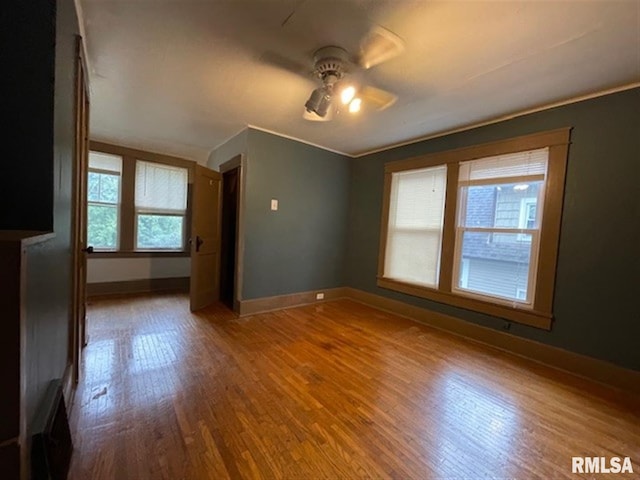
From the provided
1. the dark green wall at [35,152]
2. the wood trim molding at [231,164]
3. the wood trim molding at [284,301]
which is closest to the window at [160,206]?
the wood trim molding at [231,164]

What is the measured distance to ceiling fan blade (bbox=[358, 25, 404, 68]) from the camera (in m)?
1.69

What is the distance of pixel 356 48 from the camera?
1825 millimetres

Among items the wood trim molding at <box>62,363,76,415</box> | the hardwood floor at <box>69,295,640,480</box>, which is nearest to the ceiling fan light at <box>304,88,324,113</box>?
the hardwood floor at <box>69,295,640,480</box>

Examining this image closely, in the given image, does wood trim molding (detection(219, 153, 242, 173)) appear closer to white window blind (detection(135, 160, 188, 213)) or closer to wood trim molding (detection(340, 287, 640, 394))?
white window blind (detection(135, 160, 188, 213))

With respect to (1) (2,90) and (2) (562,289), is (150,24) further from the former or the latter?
(2) (562,289)

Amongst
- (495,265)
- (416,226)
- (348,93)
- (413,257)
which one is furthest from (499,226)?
(348,93)

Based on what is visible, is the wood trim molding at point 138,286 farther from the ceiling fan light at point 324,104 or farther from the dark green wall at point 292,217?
the ceiling fan light at point 324,104

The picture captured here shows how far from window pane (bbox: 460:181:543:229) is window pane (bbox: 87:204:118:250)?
497 centimetres

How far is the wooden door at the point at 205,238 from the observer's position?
3.53m

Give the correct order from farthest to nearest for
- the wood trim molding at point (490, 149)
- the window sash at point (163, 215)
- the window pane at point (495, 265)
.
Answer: the window sash at point (163, 215) < the window pane at point (495, 265) < the wood trim molding at point (490, 149)

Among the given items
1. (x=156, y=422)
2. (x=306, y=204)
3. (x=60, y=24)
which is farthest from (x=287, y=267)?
(x=60, y=24)

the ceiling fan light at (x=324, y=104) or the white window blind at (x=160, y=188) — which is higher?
the ceiling fan light at (x=324, y=104)

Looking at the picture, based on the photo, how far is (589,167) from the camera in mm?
2373

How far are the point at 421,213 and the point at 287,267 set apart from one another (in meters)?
1.94
